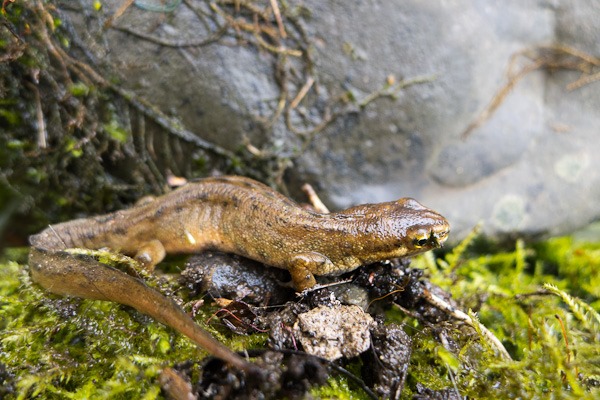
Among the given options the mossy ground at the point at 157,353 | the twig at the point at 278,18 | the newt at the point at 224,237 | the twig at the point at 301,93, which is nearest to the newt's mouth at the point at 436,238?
the newt at the point at 224,237

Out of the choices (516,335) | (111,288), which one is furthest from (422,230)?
(111,288)

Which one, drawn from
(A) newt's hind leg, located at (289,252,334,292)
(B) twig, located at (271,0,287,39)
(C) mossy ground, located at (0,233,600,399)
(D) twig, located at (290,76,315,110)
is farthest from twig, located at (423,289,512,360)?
(B) twig, located at (271,0,287,39)

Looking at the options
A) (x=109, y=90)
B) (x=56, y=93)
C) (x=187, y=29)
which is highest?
(x=187, y=29)

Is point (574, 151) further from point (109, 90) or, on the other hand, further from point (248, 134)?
point (109, 90)

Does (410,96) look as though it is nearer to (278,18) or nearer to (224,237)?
(278,18)

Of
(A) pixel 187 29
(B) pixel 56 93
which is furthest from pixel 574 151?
(B) pixel 56 93

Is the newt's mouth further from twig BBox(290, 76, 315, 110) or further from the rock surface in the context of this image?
twig BBox(290, 76, 315, 110)
